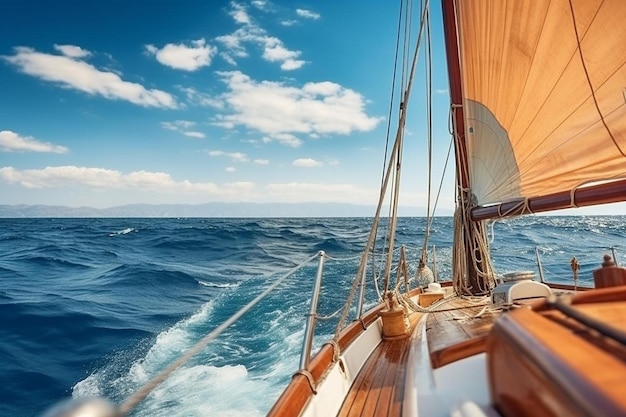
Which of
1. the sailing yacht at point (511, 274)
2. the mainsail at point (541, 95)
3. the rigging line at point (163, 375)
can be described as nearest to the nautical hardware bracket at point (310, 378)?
the sailing yacht at point (511, 274)

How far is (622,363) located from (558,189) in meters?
2.19

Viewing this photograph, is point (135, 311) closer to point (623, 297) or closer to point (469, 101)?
point (469, 101)

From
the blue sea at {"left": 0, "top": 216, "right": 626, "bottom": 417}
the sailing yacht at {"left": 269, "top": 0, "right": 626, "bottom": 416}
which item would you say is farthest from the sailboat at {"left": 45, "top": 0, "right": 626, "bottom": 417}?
the blue sea at {"left": 0, "top": 216, "right": 626, "bottom": 417}

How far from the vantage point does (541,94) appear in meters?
2.40

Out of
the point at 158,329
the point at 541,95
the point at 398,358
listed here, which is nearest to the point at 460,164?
the point at 541,95

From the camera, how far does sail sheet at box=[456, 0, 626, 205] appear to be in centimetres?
194

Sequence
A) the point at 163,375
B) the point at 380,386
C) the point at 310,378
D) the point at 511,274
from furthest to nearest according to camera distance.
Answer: the point at 511,274, the point at 380,386, the point at 310,378, the point at 163,375

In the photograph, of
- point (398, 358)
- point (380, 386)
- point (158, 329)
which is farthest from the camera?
point (158, 329)

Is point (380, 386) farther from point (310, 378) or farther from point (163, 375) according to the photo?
point (163, 375)

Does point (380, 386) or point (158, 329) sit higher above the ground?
point (380, 386)

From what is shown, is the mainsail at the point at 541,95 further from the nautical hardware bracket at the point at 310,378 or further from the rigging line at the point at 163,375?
the rigging line at the point at 163,375

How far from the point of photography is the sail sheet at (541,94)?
194 cm

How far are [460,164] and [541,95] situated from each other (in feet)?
3.10

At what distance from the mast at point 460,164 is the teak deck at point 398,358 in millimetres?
893
